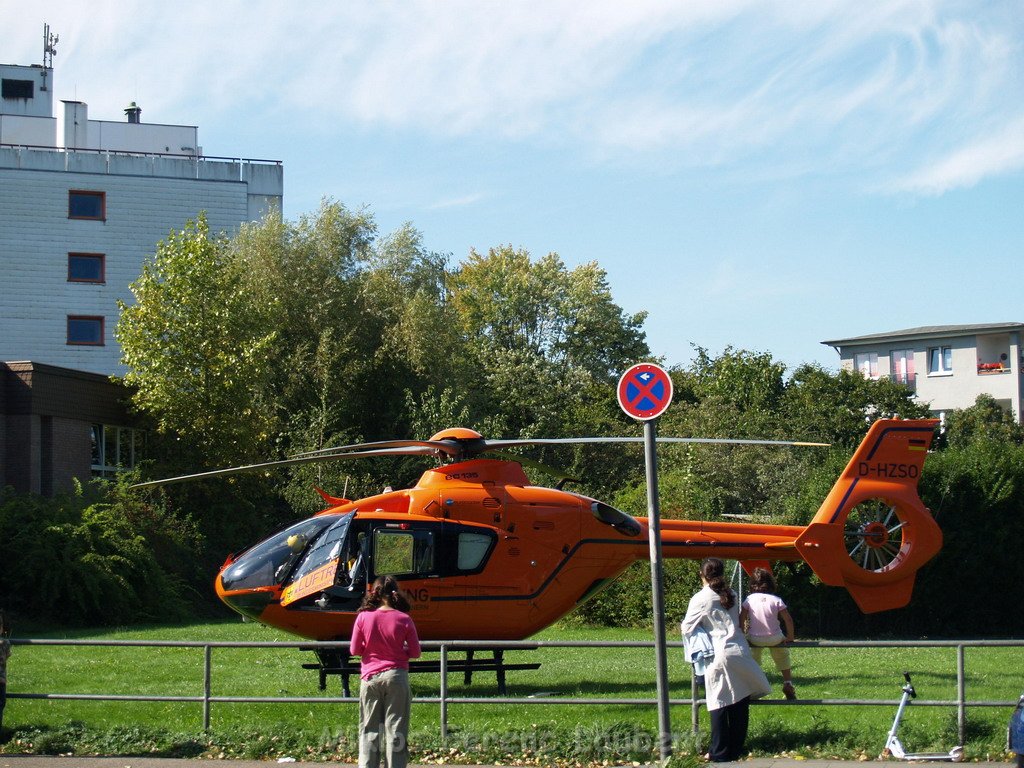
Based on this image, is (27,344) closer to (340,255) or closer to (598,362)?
(340,255)

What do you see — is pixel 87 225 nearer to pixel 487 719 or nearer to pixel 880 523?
pixel 880 523

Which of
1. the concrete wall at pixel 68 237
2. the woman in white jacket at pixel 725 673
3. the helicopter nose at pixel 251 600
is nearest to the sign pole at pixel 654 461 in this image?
the woman in white jacket at pixel 725 673

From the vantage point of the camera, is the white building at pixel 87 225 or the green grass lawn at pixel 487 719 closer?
the green grass lawn at pixel 487 719

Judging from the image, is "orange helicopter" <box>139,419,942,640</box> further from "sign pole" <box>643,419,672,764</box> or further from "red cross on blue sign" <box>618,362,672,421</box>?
"sign pole" <box>643,419,672,764</box>

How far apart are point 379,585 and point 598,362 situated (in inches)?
1850

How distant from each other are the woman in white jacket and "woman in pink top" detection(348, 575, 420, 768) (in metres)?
2.55

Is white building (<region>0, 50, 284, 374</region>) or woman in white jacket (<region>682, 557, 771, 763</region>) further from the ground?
white building (<region>0, 50, 284, 374</region>)

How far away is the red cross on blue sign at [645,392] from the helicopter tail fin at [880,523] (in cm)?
744

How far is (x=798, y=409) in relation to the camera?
44.4 meters

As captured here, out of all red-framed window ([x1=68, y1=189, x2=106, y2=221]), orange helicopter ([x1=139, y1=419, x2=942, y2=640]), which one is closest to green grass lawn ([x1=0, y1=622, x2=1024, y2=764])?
orange helicopter ([x1=139, y1=419, x2=942, y2=640])

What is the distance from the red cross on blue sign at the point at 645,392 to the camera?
9.93m

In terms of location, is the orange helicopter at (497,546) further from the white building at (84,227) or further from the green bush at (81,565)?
the white building at (84,227)

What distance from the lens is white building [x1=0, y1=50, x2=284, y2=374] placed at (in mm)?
46469

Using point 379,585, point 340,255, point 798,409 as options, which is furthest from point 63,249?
point 379,585
